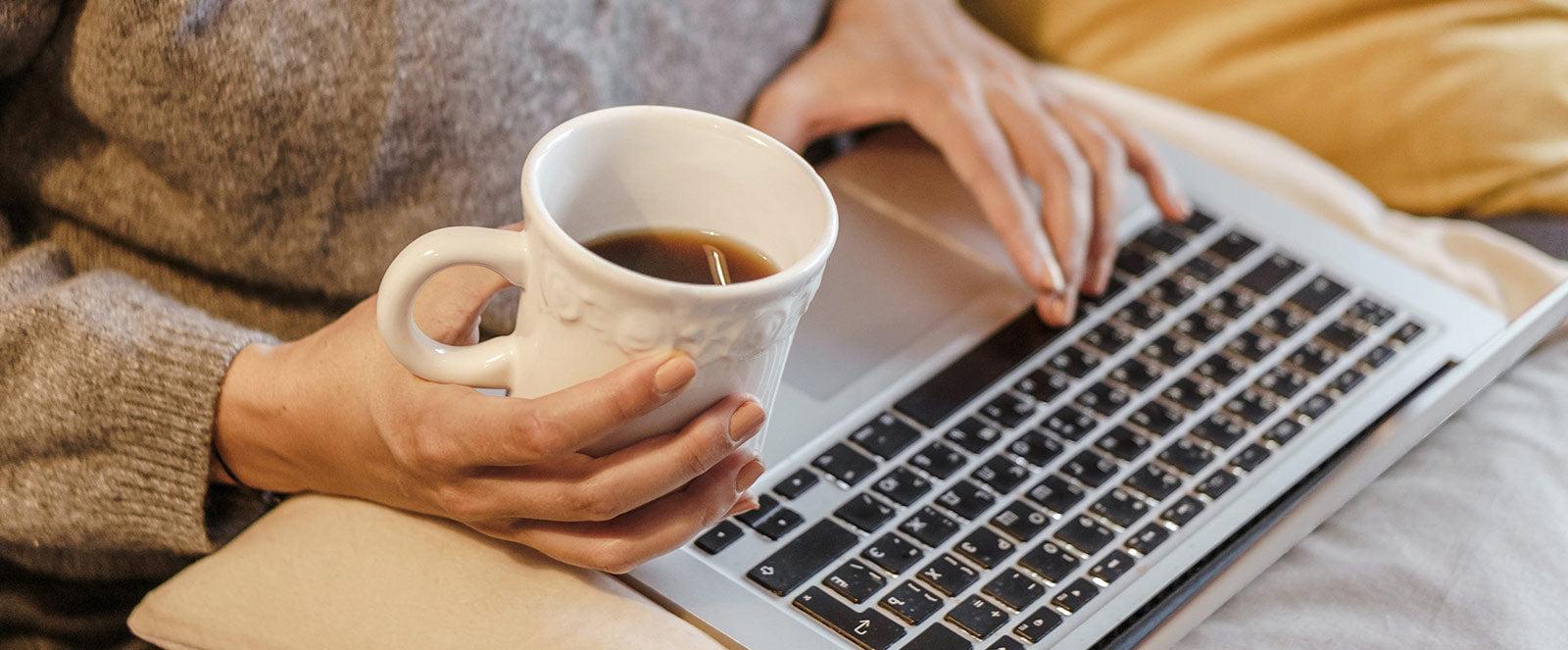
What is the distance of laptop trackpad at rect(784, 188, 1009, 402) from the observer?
721 mm

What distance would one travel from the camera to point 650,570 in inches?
23.0

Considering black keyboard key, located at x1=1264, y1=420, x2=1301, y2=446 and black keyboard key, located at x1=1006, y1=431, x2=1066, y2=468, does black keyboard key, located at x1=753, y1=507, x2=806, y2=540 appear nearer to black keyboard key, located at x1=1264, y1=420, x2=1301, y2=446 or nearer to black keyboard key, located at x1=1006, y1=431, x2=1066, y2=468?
black keyboard key, located at x1=1006, y1=431, x2=1066, y2=468

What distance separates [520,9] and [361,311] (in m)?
0.23

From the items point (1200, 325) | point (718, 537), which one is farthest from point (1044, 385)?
point (718, 537)

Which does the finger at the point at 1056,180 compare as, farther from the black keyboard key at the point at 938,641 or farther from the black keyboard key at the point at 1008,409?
the black keyboard key at the point at 938,641

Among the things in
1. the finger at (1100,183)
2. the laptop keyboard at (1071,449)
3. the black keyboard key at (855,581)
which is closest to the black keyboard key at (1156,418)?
the laptop keyboard at (1071,449)

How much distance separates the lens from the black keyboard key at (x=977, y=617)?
0.58m

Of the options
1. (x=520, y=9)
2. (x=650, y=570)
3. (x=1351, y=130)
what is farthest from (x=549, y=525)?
(x=1351, y=130)

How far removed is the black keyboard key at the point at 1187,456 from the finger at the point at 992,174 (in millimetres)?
123

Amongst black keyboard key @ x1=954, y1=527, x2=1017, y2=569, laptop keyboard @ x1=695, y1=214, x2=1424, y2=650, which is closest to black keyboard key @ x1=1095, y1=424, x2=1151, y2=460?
laptop keyboard @ x1=695, y1=214, x2=1424, y2=650

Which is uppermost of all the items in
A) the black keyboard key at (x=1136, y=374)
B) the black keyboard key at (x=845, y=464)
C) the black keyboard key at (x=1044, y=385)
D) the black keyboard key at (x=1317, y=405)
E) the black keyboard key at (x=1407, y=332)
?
the black keyboard key at (x=845, y=464)

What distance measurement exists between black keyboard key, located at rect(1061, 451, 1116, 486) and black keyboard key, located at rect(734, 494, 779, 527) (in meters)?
0.16

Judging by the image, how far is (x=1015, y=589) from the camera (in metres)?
0.60

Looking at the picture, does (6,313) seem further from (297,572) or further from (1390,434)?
(1390,434)
